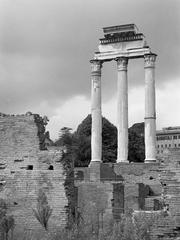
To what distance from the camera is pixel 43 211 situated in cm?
1492

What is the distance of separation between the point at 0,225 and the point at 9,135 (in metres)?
2.49

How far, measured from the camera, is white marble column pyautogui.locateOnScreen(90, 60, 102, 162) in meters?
41.2

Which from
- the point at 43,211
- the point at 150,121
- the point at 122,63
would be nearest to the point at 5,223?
the point at 43,211

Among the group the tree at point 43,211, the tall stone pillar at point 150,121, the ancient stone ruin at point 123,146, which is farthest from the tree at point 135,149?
the tree at point 43,211

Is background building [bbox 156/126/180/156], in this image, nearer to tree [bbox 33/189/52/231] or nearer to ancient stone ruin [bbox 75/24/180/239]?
ancient stone ruin [bbox 75/24/180/239]

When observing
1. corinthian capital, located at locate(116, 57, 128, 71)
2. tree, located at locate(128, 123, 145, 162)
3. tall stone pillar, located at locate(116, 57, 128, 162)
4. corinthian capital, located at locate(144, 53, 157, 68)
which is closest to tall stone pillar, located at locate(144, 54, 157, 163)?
corinthian capital, located at locate(144, 53, 157, 68)

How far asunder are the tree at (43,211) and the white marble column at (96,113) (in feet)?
84.2

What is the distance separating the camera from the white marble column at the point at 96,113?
135 feet

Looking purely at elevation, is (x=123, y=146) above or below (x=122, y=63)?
below

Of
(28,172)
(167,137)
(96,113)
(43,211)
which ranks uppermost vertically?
(167,137)

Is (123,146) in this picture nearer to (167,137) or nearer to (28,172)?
(28,172)

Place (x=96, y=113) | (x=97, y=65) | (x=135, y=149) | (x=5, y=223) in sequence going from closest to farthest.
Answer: (x=5, y=223), (x=96, y=113), (x=97, y=65), (x=135, y=149)

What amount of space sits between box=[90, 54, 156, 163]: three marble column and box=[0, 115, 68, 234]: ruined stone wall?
24.1 m

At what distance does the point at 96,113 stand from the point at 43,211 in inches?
1058
